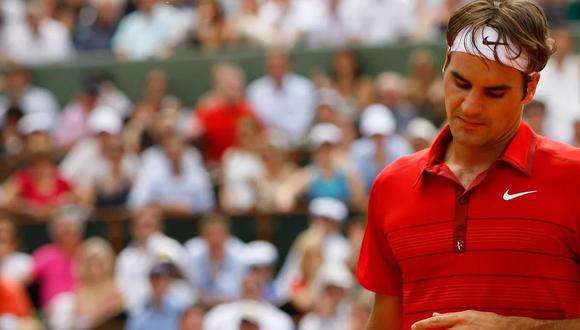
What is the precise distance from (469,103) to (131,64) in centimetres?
1171

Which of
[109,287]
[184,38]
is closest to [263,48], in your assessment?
[184,38]

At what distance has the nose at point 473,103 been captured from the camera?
3.08 meters

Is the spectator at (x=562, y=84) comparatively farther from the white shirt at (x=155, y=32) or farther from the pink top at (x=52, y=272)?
the white shirt at (x=155, y=32)

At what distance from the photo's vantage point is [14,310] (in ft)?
32.9

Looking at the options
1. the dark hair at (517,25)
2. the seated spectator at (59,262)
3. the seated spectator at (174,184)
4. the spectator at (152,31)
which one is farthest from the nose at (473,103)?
the spectator at (152,31)

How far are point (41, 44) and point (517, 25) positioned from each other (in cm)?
1297

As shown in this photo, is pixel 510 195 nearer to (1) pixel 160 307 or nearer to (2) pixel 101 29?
(1) pixel 160 307

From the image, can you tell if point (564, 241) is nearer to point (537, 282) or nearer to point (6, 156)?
point (537, 282)

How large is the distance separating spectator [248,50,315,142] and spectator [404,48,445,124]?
1.07 meters

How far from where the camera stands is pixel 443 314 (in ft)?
10.1

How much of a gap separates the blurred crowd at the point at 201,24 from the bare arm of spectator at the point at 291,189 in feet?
8.54

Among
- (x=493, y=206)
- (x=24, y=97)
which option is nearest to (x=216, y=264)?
(x=24, y=97)

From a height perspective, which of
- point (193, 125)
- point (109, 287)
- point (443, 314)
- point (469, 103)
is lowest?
point (109, 287)

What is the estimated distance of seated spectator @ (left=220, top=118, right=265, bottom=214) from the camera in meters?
11.2
